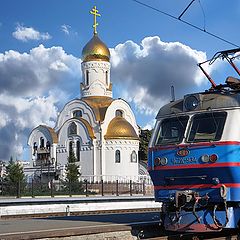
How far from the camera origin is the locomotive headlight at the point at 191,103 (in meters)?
12.2

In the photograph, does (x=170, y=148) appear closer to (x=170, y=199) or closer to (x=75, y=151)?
(x=170, y=199)

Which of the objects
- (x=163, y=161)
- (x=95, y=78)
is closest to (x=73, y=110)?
(x=95, y=78)

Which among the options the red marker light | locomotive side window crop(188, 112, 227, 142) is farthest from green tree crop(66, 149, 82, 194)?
the red marker light

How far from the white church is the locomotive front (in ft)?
168

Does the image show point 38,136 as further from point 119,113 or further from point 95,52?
point 95,52

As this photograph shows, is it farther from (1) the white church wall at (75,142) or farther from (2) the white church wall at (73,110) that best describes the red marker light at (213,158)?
(2) the white church wall at (73,110)

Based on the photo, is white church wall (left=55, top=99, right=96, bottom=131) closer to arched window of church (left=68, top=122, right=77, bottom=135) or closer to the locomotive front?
arched window of church (left=68, top=122, right=77, bottom=135)

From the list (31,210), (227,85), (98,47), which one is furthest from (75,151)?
(227,85)

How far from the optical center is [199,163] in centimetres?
1150

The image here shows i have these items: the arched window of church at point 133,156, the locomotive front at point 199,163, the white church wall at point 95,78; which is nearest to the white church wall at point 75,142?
the arched window of church at point 133,156

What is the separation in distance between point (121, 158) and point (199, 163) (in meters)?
53.2

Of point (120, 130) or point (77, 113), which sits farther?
point (77, 113)

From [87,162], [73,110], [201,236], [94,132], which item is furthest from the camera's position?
[73,110]

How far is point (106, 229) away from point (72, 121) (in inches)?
2206
